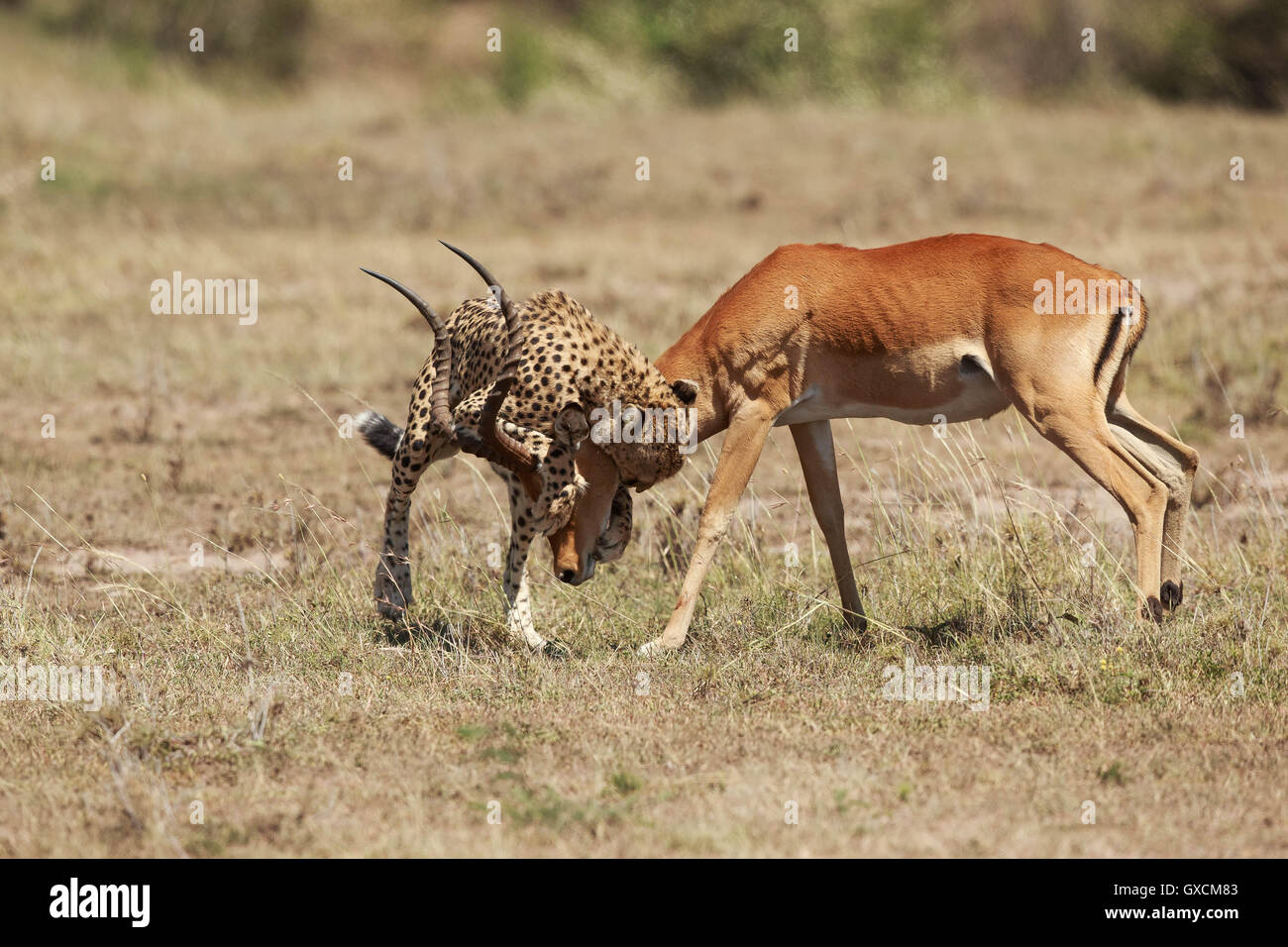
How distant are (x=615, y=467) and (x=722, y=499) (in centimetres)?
56

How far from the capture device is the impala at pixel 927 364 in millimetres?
7055

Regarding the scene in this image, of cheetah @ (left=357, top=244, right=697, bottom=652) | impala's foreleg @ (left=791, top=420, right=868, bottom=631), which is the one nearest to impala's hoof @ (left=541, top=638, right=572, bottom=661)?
cheetah @ (left=357, top=244, right=697, bottom=652)

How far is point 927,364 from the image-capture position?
23.7 feet

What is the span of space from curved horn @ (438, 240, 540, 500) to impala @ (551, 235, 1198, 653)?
1.15 ft

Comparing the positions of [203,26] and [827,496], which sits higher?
[203,26]

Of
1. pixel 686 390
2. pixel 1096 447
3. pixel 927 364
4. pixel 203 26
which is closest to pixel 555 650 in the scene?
pixel 686 390

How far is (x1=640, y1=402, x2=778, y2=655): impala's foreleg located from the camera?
739 cm

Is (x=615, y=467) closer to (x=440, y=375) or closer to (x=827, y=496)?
(x=440, y=375)

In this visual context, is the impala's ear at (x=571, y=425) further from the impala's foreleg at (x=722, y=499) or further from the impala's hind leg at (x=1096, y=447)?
the impala's hind leg at (x=1096, y=447)

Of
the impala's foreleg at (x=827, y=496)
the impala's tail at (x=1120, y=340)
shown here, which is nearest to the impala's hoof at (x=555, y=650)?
the impala's foreleg at (x=827, y=496)

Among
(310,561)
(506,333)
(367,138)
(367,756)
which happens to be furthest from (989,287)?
(367,138)

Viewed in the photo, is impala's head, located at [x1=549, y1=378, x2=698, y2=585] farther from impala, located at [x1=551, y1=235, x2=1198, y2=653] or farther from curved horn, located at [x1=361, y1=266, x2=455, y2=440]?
curved horn, located at [x1=361, y1=266, x2=455, y2=440]

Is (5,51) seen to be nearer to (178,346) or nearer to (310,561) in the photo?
(178,346)

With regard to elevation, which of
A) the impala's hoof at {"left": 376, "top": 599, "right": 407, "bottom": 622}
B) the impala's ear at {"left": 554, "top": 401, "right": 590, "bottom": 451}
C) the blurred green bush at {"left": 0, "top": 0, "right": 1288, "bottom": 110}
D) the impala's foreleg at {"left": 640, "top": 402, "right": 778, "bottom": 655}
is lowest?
the impala's hoof at {"left": 376, "top": 599, "right": 407, "bottom": 622}
